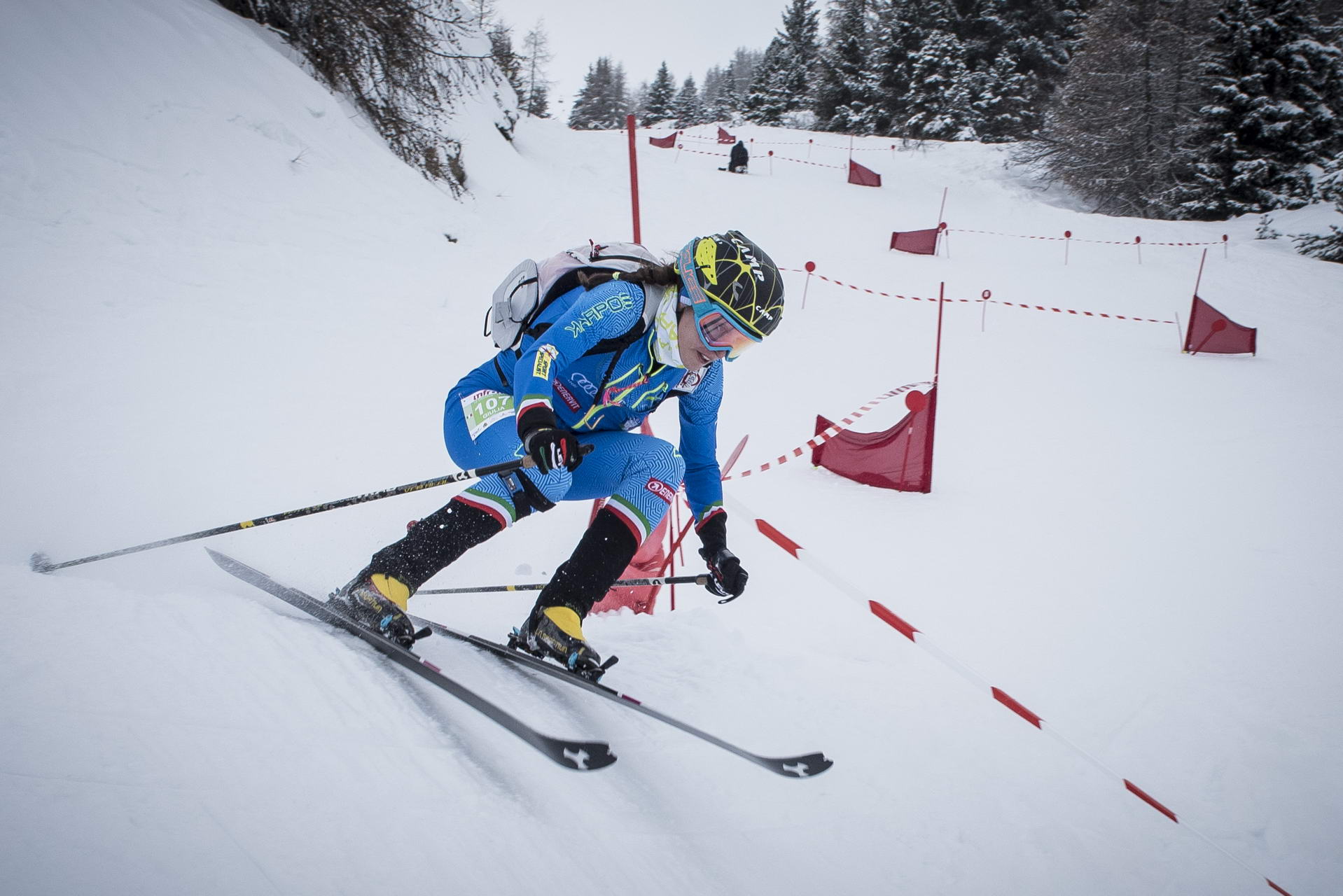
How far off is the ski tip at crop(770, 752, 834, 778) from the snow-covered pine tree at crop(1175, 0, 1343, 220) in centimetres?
2391

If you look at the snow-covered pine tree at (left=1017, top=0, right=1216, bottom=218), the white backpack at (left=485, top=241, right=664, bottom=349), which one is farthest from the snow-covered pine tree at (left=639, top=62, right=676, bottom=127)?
the white backpack at (left=485, top=241, right=664, bottom=349)

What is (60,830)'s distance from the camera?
4.08 feet

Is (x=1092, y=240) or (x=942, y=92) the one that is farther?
(x=942, y=92)

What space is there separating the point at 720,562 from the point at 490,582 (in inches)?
83.4

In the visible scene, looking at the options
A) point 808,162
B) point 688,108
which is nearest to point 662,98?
point 688,108

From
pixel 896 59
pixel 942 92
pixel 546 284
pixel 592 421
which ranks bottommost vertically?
pixel 592 421

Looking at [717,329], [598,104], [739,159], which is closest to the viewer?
[717,329]

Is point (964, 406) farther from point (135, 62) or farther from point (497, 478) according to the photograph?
point (135, 62)

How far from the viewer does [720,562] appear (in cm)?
275

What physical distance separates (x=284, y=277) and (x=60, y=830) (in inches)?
239

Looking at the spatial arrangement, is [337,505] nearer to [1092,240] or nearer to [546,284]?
[546,284]

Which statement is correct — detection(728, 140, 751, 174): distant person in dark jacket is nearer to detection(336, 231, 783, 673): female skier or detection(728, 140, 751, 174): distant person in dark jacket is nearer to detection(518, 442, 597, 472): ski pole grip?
detection(336, 231, 783, 673): female skier

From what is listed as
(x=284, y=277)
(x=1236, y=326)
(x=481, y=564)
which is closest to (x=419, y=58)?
(x=284, y=277)

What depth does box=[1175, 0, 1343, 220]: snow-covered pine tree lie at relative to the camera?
61.3 feet
